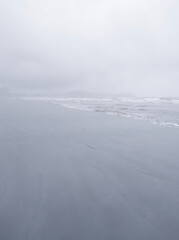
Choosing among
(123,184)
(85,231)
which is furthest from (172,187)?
(85,231)

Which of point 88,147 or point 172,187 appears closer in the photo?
point 172,187

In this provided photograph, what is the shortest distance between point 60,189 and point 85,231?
4.47ft

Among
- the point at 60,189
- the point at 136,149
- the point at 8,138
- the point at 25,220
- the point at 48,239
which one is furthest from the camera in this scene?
the point at 8,138

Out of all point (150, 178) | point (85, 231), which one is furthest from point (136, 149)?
point (85, 231)

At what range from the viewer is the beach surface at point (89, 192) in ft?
9.99

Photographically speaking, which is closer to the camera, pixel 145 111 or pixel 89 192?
pixel 89 192

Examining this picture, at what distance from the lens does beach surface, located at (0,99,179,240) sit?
120 inches

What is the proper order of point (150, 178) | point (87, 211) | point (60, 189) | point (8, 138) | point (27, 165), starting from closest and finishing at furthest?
1. point (87, 211)
2. point (60, 189)
3. point (150, 178)
4. point (27, 165)
5. point (8, 138)

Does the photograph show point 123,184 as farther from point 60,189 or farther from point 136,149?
point 136,149

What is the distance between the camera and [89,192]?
4.13 metres

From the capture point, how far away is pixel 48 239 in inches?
111

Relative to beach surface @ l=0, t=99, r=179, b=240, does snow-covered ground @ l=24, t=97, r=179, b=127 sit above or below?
above

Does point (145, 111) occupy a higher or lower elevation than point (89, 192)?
higher

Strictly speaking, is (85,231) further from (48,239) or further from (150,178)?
(150,178)
